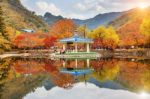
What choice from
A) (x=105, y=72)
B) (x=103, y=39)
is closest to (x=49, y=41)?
(x=103, y=39)

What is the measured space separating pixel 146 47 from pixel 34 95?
6403 cm

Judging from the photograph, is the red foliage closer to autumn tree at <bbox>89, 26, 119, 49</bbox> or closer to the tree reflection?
autumn tree at <bbox>89, 26, 119, 49</bbox>

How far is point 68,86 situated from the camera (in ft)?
71.0

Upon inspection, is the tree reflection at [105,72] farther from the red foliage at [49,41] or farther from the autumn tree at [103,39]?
the red foliage at [49,41]

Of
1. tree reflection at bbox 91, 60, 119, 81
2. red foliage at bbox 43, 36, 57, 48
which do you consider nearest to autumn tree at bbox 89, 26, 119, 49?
red foliage at bbox 43, 36, 57, 48

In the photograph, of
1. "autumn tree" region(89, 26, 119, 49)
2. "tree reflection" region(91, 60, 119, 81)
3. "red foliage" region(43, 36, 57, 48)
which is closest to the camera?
"tree reflection" region(91, 60, 119, 81)

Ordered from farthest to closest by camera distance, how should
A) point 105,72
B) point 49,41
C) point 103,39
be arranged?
point 49,41 < point 103,39 < point 105,72

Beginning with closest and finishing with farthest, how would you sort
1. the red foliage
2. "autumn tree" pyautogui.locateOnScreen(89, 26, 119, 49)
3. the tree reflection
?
the tree reflection → "autumn tree" pyautogui.locateOnScreen(89, 26, 119, 49) → the red foliage

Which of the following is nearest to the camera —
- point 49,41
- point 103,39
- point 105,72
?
point 105,72

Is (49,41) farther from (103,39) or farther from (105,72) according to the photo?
(105,72)

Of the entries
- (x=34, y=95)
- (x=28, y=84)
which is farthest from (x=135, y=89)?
(x=28, y=84)

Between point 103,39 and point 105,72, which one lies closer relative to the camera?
point 105,72

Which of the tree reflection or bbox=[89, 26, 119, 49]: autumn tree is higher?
bbox=[89, 26, 119, 49]: autumn tree

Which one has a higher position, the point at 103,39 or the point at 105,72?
the point at 103,39
